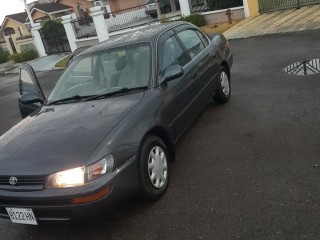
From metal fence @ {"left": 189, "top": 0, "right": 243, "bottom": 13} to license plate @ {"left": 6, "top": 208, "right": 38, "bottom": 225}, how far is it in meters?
15.1

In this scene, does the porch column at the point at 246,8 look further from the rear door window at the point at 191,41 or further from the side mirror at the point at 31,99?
the side mirror at the point at 31,99

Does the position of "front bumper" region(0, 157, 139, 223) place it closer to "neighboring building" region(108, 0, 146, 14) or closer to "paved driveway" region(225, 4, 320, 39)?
"paved driveway" region(225, 4, 320, 39)

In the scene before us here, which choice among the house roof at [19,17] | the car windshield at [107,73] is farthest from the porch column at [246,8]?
the house roof at [19,17]

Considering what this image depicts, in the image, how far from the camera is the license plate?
347cm

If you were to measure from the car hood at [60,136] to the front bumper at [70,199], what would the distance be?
0.20 metres

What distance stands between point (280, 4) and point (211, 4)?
3.28 metres

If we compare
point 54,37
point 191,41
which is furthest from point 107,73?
point 54,37

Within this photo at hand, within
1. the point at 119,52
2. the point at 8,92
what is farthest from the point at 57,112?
the point at 8,92

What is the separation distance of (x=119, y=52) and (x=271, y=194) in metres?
2.55

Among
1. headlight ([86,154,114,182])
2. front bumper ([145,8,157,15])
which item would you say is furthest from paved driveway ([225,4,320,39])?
front bumper ([145,8,157,15])

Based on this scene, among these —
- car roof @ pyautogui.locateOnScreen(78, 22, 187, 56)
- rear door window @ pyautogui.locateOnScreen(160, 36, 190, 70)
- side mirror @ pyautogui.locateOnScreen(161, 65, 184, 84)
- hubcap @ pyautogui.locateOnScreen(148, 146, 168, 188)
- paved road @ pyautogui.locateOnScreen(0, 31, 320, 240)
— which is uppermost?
car roof @ pyautogui.locateOnScreen(78, 22, 187, 56)

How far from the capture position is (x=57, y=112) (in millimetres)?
4508

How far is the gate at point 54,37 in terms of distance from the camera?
22.7 meters

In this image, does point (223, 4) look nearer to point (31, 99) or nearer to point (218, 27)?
point (218, 27)
